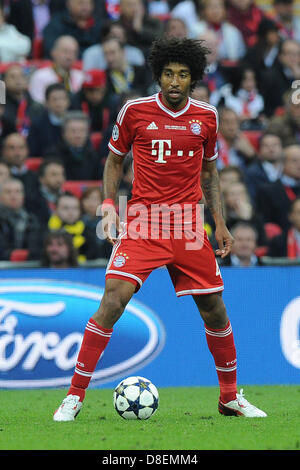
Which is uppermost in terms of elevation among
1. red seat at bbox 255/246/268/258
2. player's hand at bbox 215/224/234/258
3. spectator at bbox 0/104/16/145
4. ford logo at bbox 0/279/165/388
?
spectator at bbox 0/104/16/145

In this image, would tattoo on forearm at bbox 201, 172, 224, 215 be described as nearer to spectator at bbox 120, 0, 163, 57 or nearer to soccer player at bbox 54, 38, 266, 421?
soccer player at bbox 54, 38, 266, 421

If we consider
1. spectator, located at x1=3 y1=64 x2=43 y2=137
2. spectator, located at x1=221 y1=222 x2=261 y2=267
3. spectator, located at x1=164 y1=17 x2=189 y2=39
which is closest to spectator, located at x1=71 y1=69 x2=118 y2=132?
spectator, located at x1=3 y1=64 x2=43 y2=137

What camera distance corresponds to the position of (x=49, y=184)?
10758 mm

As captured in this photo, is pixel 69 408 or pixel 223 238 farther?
pixel 223 238

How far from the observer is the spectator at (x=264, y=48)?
13920 mm

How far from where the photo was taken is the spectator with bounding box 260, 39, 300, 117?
45.1 ft

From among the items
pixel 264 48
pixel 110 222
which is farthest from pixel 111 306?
pixel 264 48

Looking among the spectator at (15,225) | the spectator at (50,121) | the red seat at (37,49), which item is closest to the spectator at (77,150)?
the spectator at (50,121)

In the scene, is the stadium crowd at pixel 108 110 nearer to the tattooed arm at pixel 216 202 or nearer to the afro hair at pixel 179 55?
the tattooed arm at pixel 216 202

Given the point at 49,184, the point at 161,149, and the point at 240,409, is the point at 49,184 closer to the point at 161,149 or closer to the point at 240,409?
the point at 161,149

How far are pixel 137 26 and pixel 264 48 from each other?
2119 mm

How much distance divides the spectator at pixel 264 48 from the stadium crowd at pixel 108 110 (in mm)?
21

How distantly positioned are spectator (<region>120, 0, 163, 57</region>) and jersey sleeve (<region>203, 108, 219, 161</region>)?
6812mm

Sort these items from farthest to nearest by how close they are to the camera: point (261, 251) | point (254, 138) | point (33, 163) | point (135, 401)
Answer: point (254, 138)
point (33, 163)
point (261, 251)
point (135, 401)
